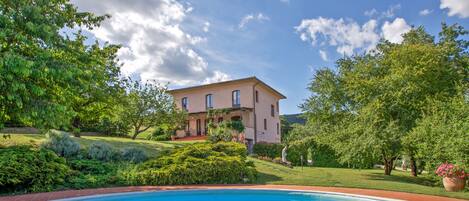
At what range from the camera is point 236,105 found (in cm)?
3497

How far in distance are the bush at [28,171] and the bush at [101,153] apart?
3205mm

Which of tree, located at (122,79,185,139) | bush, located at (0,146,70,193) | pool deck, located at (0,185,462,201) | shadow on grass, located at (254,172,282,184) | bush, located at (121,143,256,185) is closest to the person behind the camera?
pool deck, located at (0,185,462,201)

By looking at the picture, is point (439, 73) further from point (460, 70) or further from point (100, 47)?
point (100, 47)

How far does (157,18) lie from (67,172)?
7.35 meters

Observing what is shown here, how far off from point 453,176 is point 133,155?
13122 mm

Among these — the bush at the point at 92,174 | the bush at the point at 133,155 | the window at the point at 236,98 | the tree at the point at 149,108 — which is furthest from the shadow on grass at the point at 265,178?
the window at the point at 236,98

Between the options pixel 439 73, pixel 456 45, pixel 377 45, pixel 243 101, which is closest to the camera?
pixel 439 73

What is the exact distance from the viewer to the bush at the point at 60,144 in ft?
49.8

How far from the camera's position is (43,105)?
870cm

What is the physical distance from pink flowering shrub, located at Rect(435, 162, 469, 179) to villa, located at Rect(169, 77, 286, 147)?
65.0 ft

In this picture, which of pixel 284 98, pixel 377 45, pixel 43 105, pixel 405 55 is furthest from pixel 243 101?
pixel 43 105

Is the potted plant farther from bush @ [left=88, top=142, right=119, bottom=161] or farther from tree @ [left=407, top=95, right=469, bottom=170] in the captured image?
bush @ [left=88, top=142, right=119, bottom=161]

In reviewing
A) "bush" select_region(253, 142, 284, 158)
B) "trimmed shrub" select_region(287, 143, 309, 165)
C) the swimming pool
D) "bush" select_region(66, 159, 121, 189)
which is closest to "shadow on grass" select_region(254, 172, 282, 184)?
the swimming pool

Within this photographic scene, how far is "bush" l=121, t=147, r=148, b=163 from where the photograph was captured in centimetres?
1656
